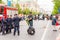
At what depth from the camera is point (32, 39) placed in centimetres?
1884

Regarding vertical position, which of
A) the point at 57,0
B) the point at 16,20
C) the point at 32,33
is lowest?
the point at 57,0

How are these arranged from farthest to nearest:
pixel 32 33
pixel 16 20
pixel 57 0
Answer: pixel 57 0 < pixel 32 33 < pixel 16 20

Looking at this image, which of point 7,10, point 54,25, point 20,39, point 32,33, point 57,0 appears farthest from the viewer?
point 57,0

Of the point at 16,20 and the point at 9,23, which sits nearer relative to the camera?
the point at 16,20

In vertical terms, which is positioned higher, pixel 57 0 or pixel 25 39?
pixel 25 39

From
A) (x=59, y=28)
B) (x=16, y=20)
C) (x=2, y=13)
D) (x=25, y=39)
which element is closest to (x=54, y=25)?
(x=59, y=28)

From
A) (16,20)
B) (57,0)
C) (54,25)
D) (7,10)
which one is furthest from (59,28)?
(57,0)

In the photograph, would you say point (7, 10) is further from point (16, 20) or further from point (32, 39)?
point (32, 39)

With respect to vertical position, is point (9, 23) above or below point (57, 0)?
above

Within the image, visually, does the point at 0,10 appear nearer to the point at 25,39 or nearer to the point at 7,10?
the point at 7,10

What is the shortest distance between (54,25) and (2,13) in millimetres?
5502

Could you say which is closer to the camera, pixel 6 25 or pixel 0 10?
pixel 6 25

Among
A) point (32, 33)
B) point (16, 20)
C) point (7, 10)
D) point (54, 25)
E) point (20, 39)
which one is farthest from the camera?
point (7, 10)

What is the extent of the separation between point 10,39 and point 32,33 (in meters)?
4.41
